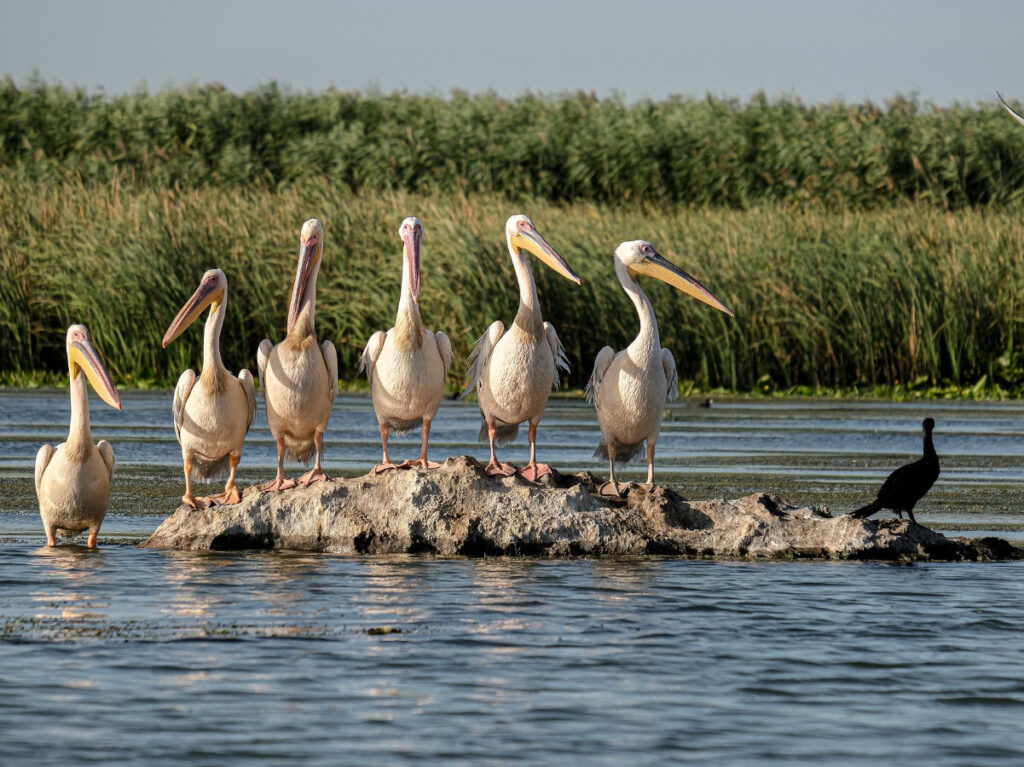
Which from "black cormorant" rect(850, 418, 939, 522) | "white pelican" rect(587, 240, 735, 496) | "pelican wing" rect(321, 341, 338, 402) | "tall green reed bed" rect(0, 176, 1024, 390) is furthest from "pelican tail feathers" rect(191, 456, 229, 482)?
"tall green reed bed" rect(0, 176, 1024, 390)

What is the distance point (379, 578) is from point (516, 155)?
23.1m

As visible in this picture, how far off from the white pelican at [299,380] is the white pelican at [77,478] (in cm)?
76

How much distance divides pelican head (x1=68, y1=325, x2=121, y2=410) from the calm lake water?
757mm

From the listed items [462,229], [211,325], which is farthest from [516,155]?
[211,325]

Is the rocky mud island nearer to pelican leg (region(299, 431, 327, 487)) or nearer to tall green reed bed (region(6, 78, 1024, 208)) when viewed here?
pelican leg (region(299, 431, 327, 487))

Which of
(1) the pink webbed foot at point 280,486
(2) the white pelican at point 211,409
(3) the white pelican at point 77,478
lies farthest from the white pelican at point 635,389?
(3) the white pelican at point 77,478

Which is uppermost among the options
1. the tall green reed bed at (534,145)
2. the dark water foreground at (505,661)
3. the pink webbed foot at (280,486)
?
the tall green reed bed at (534,145)

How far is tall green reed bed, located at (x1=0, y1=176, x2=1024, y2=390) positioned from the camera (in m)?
17.6

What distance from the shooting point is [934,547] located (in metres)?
7.78

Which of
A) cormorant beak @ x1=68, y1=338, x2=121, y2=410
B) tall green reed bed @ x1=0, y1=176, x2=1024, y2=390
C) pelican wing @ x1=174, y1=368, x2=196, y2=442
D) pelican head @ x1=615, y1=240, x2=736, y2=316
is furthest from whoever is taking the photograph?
tall green reed bed @ x1=0, y1=176, x2=1024, y2=390

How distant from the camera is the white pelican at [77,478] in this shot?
808cm

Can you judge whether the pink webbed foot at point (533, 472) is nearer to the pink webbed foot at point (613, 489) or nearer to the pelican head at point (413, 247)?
the pink webbed foot at point (613, 489)

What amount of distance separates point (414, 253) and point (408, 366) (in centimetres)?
67

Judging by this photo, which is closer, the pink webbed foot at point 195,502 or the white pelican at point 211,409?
the pink webbed foot at point 195,502
